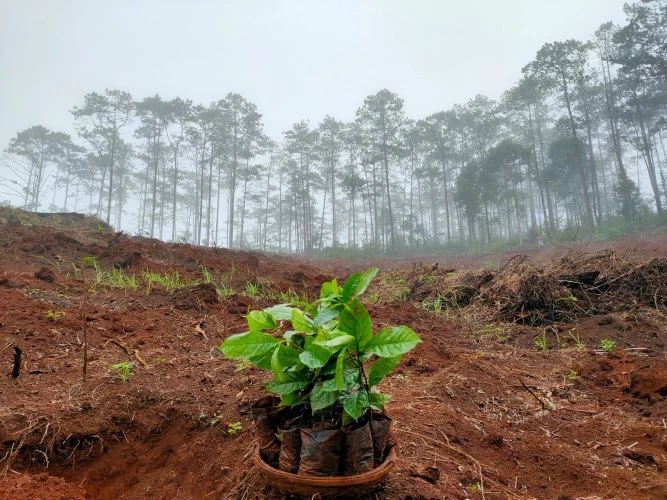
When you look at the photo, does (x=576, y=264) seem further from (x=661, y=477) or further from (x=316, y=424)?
(x=316, y=424)

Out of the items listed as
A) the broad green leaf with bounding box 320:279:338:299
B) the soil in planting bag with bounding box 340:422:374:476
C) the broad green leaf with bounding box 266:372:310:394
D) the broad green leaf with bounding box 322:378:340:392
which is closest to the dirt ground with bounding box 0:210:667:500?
the soil in planting bag with bounding box 340:422:374:476

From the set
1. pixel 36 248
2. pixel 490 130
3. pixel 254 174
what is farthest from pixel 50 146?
pixel 490 130

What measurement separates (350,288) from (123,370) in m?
2.18

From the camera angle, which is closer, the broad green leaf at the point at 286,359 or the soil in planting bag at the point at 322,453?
the soil in planting bag at the point at 322,453

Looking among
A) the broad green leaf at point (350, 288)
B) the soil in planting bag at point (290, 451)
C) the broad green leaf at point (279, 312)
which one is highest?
the broad green leaf at point (350, 288)

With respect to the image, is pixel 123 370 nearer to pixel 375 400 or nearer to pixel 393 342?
pixel 375 400

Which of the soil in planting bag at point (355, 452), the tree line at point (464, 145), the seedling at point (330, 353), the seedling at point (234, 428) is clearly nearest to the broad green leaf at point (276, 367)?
the seedling at point (330, 353)

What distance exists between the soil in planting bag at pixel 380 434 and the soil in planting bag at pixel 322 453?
0.54ft

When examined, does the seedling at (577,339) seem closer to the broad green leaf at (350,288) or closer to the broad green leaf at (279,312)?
the broad green leaf at (350,288)

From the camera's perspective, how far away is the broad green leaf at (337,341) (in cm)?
137

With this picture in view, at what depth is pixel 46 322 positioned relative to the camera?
146 inches

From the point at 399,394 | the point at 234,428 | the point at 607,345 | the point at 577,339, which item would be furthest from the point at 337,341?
the point at 577,339

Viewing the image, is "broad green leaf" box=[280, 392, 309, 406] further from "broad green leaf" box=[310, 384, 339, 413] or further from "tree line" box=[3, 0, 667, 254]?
"tree line" box=[3, 0, 667, 254]

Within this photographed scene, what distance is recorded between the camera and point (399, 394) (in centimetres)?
293
